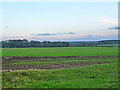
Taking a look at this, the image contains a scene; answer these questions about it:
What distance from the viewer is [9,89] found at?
9.82m

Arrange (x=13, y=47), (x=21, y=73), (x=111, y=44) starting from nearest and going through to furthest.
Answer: (x=21, y=73) < (x=13, y=47) < (x=111, y=44)

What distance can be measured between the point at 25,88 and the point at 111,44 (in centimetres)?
9986

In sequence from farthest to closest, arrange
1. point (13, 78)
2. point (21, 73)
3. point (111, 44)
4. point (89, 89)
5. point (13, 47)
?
point (111, 44), point (13, 47), point (21, 73), point (13, 78), point (89, 89)

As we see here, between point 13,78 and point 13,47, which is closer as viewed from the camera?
point 13,78

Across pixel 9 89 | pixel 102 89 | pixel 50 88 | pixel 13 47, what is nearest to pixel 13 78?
pixel 9 89

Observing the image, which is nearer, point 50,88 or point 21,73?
point 50,88

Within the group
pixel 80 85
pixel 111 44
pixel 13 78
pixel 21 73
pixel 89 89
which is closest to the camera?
pixel 89 89

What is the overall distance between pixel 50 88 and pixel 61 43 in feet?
308

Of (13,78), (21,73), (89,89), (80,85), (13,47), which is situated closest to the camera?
(89,89)

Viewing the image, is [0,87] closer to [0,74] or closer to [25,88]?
[25,88]

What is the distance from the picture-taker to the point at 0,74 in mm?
13023

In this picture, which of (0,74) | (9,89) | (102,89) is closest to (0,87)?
(9,89)

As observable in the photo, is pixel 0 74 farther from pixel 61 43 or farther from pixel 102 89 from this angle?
pixel 61 43

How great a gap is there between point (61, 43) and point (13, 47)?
109ft
